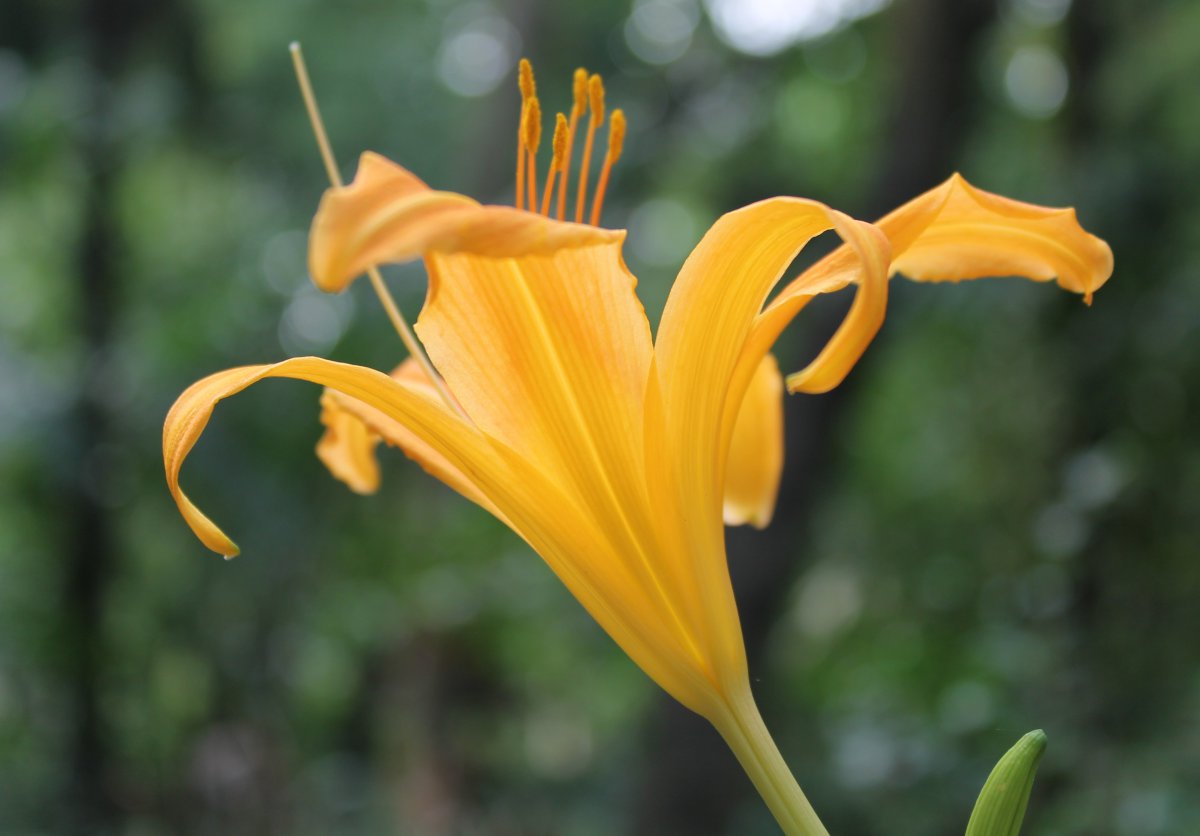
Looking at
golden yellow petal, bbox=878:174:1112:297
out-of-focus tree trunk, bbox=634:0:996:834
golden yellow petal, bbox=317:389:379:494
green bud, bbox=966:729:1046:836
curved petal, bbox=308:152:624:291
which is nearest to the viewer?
curved petal, bbox=308:152:624:291

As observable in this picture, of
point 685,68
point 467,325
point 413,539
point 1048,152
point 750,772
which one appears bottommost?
point 413,539

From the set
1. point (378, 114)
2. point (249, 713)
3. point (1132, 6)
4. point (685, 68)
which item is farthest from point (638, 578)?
point (378, 114)

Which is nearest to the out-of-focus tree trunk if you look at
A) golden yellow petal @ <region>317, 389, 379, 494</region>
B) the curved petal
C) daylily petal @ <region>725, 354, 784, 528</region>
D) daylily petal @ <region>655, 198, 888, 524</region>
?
daylily petal @ <region>725, 354, 784, 528</region>

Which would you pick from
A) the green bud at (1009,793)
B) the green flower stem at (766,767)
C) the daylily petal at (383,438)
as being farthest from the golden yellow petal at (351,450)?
the green bud at (1009,793)

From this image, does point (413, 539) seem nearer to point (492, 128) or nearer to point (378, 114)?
point (492, 128)

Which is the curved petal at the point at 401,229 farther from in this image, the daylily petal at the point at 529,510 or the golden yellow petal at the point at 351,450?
the golden yellow petal at the point at 351,450

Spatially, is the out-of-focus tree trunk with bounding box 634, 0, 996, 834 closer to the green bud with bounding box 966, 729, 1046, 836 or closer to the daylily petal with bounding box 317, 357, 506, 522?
the daylily petal with bounding box 317, 357, 506, 522
